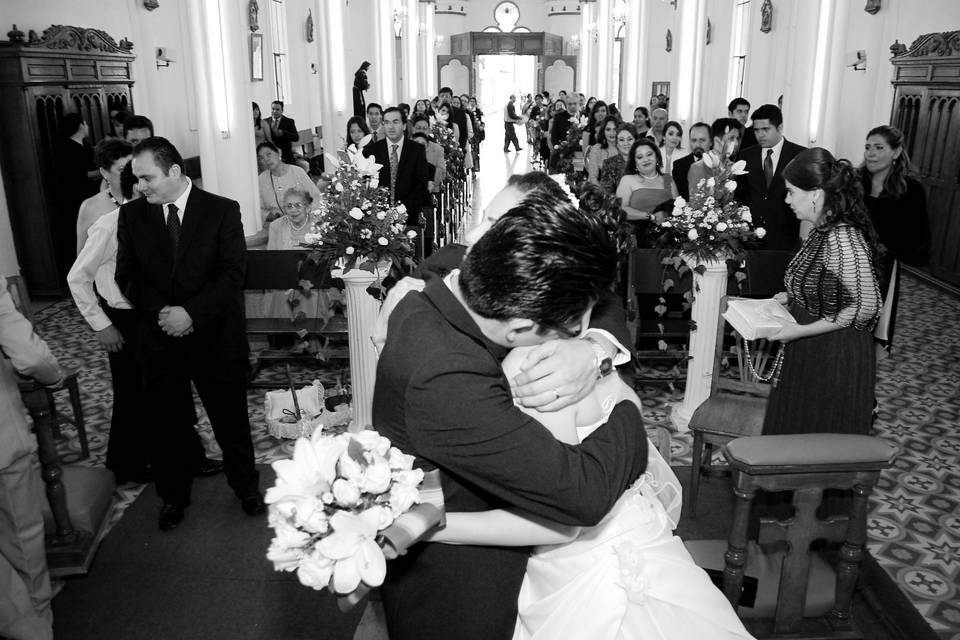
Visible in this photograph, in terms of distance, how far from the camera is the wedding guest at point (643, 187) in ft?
21.7

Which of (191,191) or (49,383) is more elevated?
(191,191)

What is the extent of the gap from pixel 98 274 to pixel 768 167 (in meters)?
4.69

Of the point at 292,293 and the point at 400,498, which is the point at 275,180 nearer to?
the point at 292,293

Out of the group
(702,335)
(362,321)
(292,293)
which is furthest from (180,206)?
(702,335)

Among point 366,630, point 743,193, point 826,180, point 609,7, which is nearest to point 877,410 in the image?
point 743,193

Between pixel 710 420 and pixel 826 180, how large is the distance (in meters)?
1.25

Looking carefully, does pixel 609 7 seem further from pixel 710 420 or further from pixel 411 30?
pixel 710 420

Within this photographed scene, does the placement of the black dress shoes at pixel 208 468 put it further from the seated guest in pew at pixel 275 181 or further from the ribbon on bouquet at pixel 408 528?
the ribbon on bouquet at pixel 408 528

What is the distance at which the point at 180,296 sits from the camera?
3580 mm

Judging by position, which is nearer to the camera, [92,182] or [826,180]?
[826,180]

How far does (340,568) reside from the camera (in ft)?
4.23

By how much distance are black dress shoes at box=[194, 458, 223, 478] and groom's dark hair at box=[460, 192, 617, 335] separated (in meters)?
3.44

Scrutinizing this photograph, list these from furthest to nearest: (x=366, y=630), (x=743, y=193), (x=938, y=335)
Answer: (x=938, y=335), (x=743, y=193), (x=366, y=630)

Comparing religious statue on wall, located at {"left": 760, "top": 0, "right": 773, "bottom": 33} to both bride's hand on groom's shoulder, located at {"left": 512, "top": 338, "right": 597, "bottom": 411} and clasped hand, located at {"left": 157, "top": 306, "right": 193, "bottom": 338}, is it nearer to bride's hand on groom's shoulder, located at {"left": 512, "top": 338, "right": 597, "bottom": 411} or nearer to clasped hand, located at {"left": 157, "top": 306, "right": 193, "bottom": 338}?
clasped hand, located at {"left": 157, "top": 306, "right": 193, "bottom": 338}
